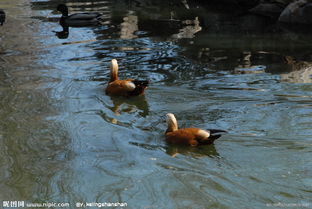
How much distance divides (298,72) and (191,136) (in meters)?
4.28

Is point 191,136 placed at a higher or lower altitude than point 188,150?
higher

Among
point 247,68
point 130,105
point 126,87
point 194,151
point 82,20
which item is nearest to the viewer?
point 194,151

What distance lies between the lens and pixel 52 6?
2230 cm

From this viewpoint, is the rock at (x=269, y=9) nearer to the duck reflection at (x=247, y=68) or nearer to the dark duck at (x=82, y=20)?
the dark duck at (x=82, y=20)

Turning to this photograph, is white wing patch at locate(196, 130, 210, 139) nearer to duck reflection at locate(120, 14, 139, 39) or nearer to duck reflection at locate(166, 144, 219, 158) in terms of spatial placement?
duck reflection at locate(166, 144, 219, 158)

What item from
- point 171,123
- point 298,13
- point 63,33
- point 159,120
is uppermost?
point 298,13

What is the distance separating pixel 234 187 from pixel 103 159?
182 centimetres

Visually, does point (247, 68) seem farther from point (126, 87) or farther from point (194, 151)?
point (194, 151)

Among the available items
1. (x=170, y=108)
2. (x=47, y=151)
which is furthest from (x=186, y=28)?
(x=47, y=151)

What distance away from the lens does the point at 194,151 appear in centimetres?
676

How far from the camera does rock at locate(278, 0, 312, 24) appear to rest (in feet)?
52.7

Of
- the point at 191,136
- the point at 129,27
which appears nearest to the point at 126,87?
the point at 191,136

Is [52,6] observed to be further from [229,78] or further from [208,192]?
[208,192]

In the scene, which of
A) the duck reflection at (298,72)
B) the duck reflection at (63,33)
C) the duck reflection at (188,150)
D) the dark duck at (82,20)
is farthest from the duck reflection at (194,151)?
the dark duck at (82,20)
